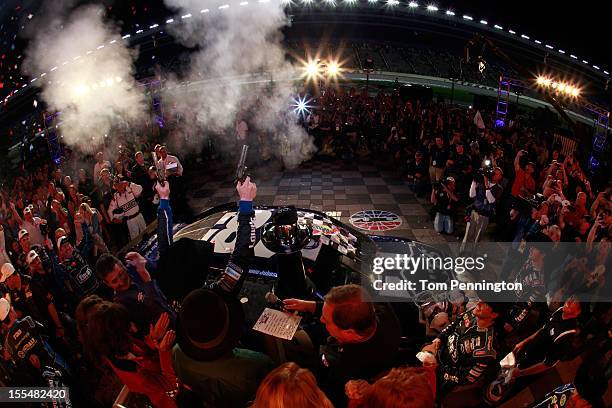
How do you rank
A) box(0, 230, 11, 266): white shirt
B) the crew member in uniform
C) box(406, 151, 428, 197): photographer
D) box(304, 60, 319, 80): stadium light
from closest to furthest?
box(0, 230, 11, 266): white shirt → the crew member in uniform → box(406, 151, 428, 197): photographer → box(304, 60, 319, 80): stadium light

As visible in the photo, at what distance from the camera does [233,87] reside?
13883 mm

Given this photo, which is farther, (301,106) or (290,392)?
(301,106)

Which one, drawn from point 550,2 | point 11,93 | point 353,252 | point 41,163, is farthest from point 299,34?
point 353,252

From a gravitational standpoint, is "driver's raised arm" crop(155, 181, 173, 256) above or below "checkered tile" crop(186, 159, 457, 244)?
below

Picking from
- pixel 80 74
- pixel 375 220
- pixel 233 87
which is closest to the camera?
pixel 375 220

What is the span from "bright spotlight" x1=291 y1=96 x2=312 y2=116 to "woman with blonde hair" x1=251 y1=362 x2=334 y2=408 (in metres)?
11.7

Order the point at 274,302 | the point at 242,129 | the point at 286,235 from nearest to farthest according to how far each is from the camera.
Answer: the point at 274,302 < the point at 286,235 < the point at 242,129

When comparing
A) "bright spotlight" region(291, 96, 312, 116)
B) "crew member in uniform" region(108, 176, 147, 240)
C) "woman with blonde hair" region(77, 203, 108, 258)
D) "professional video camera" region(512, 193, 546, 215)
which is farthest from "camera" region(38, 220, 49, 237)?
"bright spotlight" region(291, 96, 312, 116)

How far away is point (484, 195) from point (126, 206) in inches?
232

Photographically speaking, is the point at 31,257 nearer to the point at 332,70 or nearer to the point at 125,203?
the point at 125,203

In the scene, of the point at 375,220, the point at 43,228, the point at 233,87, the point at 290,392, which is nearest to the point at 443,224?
the point at 375,220

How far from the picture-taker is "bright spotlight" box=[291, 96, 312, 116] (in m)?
12.7

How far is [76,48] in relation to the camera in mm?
9297

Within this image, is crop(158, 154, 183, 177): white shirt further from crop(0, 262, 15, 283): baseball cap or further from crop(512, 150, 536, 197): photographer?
crop(512, 150, 536, 197): photographer
